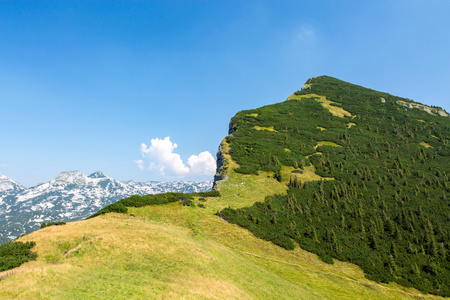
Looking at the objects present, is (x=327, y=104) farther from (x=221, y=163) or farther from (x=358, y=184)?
(x=221, y=163)

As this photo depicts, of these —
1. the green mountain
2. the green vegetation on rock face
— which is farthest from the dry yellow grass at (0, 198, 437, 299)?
the green vegetation on rock face

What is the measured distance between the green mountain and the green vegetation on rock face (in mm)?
276

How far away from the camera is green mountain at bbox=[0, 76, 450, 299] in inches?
647

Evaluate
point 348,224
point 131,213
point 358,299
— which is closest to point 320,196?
point 348,224

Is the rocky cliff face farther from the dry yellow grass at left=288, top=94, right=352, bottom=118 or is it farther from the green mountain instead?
the dry yellow grass at left=288, top=94, right=352, bottom=118

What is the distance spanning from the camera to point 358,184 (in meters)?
52.7

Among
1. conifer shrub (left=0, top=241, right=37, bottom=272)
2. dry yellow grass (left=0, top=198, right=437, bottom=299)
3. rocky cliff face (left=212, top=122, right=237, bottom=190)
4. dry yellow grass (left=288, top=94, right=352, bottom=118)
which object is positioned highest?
dry yellow grass (left=288, top=94, right=352, bottom=118)

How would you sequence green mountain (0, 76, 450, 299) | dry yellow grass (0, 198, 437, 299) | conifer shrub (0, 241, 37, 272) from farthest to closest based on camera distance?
conifer shrub (0, 241, 37, 272)
green mountain (0, 76, 450, 299)
dry yellow grass (0, 198, 437, 299)

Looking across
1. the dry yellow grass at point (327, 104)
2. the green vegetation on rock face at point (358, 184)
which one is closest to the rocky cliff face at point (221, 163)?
the green vegetation on rock face at point (358, 184)

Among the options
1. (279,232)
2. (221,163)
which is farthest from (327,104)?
(279,232)

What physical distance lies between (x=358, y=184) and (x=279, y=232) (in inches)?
1183

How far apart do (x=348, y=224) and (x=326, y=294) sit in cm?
2089

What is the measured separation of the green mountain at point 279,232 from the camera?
53.9 feet

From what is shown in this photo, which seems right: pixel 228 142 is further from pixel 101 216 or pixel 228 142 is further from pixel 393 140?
pixel 393 140
